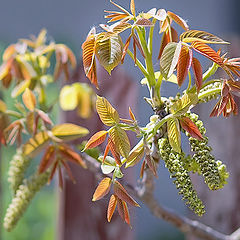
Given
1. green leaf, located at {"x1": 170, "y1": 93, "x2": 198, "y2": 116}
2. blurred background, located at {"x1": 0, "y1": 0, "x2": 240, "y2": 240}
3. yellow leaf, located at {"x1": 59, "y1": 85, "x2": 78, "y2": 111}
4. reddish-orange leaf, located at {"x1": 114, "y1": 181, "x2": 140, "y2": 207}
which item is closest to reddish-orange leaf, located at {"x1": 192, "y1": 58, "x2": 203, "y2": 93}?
green leaf, located at {"x1": 170, "y1": 93, "x2": 198, "y2": 116}

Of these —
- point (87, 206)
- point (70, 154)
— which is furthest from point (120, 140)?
point (87, 206)

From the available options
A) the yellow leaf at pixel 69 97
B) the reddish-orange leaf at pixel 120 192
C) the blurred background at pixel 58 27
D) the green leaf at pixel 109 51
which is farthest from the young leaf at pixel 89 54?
the blurred background at pixel 58 27

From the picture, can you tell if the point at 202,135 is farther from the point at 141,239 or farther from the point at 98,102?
the point at 141,239

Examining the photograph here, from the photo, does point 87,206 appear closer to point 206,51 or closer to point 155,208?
point 155,208

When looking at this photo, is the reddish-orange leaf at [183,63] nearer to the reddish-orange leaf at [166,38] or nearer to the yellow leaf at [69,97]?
the reddish-orange leaf at [166,38]

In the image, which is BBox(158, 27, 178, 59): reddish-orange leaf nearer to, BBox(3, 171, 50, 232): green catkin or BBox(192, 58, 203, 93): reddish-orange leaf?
BBox(192, 58, 203, 93): reddish-orange leaf

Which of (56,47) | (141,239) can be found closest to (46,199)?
(141,239)
